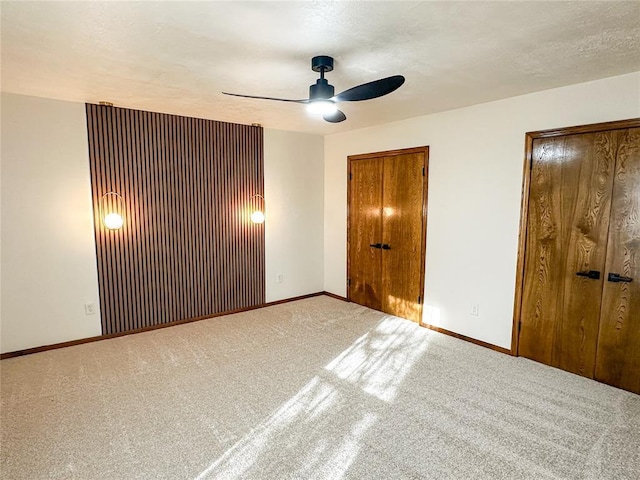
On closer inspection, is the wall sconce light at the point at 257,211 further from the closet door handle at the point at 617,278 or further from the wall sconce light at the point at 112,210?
the closet door handle at the point at 617,278

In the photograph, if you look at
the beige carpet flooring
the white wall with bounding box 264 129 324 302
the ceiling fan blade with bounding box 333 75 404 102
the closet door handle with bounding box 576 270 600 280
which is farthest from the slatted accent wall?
the closet door handle with bounding box 576 270 600 280

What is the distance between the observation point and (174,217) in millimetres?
4113

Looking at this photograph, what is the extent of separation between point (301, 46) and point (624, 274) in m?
2.96

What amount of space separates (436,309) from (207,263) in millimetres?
2868

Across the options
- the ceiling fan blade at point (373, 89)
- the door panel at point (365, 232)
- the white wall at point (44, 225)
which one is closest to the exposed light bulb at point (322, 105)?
the ceiling fan blade at point (373, 89)

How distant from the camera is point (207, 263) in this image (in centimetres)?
441

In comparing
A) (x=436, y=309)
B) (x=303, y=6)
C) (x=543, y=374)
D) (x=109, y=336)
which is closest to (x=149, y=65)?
(x=303, y=6)

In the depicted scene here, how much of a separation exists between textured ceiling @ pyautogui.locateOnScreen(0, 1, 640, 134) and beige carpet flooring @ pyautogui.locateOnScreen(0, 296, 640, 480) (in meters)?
2.46

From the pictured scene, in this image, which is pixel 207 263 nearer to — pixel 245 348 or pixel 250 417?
pixel 245 348

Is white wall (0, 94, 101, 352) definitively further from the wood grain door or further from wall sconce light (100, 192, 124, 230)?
the wood grain door

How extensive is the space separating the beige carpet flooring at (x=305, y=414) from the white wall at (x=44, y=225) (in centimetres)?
38

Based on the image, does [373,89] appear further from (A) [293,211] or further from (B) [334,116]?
(A) [293,211]

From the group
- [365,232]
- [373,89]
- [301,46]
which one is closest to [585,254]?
[373,89]

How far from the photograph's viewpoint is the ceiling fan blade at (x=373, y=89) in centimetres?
203
